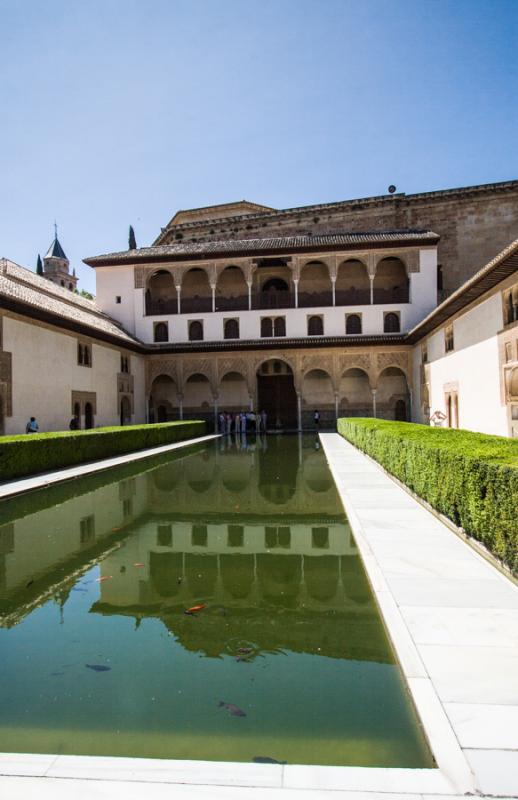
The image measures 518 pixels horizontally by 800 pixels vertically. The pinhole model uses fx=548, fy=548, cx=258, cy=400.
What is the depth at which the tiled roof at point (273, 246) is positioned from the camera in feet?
88.9

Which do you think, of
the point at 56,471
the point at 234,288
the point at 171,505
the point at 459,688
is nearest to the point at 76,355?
the point at 56,471

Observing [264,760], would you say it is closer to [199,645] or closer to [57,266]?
[199,645]

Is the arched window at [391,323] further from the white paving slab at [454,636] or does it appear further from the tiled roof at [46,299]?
the white paving slab at [454,636]

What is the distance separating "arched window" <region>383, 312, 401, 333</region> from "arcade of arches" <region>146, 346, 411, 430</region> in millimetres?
1032

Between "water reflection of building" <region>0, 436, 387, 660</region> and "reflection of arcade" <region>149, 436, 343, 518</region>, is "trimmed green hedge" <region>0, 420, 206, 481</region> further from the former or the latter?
"water reflection of building" <region>0, 436, 387, 660</region>

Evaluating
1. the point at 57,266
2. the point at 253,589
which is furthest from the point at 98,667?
the point at 57,266

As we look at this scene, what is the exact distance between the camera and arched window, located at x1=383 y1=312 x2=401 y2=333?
2759 centimetres

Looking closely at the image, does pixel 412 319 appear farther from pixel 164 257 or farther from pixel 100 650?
pixel 100 650

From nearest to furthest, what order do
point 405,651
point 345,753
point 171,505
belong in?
point 345,753
point 405,651
point 171,505

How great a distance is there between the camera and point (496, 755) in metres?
2.17

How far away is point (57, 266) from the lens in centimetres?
6044

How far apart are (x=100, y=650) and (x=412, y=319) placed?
25904 mm

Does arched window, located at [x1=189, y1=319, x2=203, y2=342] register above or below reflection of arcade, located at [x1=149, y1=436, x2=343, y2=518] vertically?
above

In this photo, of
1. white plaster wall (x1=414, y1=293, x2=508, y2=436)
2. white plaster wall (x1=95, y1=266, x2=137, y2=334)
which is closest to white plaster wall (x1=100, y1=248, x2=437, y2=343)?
white plaster wall (x1=95, y1=266, x2=137, y2=334)
